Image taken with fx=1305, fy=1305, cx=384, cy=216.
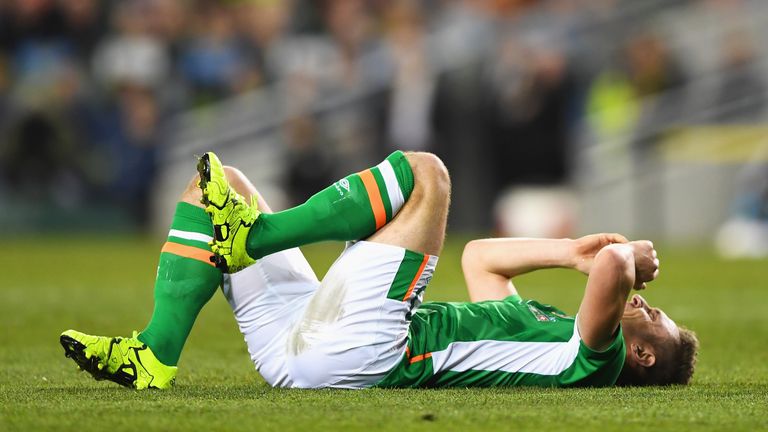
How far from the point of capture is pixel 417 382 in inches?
185

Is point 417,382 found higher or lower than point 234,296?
lower

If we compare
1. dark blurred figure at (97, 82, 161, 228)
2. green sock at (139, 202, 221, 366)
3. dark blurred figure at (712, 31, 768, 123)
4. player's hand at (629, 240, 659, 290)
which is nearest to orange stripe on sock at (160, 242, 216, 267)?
green sock at (139, 202, 221, 366)

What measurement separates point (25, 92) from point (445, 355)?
41.6ft

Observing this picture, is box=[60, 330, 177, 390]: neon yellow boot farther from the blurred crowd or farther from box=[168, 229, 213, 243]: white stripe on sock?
the blurred crowd

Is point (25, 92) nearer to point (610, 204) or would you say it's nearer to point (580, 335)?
point (610, 204)

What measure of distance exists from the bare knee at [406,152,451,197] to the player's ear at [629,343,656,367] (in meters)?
0.92

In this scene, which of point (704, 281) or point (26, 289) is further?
point (704, 281)

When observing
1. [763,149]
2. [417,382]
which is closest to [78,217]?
[763,149]

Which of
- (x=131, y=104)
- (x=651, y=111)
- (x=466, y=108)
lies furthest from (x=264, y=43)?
(x=651, y=111)

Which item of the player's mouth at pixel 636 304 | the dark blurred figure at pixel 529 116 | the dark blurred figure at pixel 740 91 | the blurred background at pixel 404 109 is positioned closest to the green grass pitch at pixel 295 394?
the player's mouth at pixel 636 304

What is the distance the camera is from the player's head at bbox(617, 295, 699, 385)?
4.85 m

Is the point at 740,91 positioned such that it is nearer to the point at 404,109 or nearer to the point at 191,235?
the point at 404,109

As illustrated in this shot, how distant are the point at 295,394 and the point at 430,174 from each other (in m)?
0.91

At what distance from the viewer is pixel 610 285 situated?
14.5 feet
